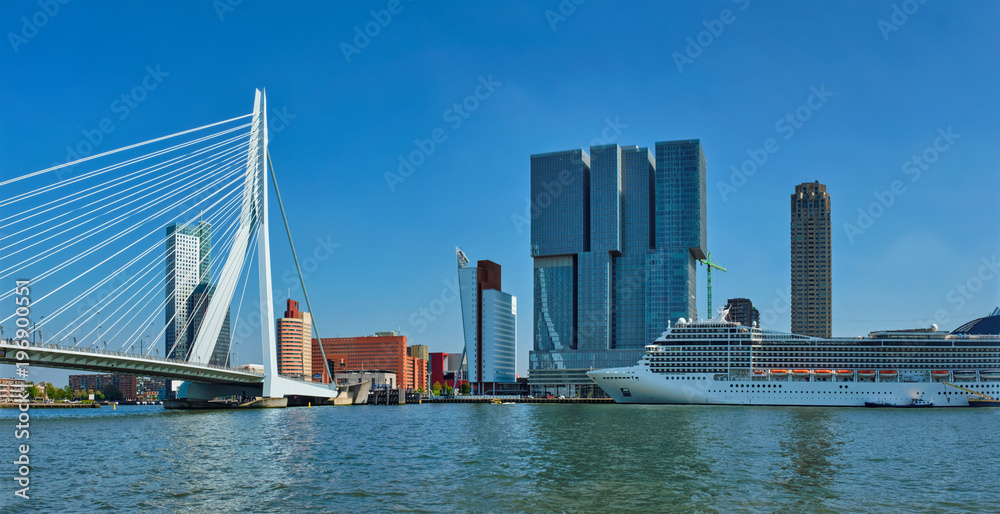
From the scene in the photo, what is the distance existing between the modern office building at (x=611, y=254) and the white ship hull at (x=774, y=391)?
40.7m

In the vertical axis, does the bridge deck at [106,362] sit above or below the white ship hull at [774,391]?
above

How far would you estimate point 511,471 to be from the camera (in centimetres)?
2250

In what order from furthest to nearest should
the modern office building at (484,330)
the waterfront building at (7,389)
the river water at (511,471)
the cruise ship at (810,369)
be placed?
the modern office building at (484,330), the waterfront building at (7,389), the cruise ship at (810,369), the river water at (511,471)

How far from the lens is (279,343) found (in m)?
179

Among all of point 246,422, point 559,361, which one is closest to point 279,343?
point 559,361

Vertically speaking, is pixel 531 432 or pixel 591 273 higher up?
pixel 591 273

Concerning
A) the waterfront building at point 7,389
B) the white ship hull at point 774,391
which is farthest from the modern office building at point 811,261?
the waterfront building at point 7,389

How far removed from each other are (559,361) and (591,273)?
15.8m

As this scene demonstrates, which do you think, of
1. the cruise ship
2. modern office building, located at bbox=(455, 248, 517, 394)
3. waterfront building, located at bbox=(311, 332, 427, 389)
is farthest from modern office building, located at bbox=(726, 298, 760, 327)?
the cruise ship

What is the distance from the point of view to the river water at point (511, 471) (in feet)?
57.1

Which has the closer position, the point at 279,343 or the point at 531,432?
the point at 531,432

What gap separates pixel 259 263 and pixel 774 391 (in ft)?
168

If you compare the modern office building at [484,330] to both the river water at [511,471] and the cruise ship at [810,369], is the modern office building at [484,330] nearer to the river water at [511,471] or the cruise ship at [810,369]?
the cruise ship at [810,369]

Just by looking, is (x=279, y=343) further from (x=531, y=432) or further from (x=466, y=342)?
(x=531, y=432)
